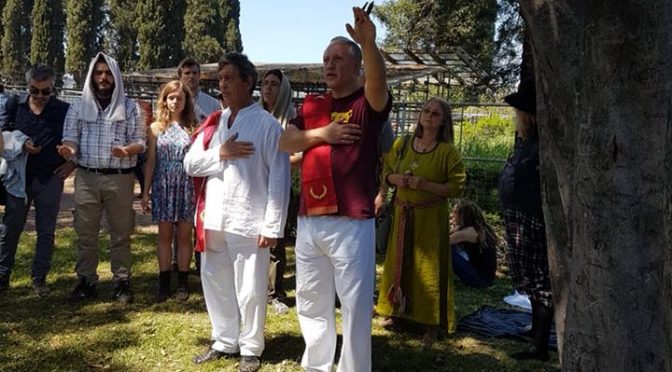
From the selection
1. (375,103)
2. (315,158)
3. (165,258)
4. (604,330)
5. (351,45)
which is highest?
(351,45)

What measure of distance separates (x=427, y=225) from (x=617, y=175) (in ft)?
8.40

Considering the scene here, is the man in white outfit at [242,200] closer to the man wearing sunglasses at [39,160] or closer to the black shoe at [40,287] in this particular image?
the man wearing sunglasses at [39,160]

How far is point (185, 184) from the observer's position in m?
5.00

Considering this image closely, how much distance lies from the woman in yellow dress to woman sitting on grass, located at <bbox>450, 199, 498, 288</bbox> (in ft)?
4.72

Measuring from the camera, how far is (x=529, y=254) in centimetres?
405

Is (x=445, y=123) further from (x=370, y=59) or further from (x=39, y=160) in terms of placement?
(x=39, y=160)

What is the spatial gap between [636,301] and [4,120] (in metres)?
4.89

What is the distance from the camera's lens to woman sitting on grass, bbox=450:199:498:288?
19.2ft

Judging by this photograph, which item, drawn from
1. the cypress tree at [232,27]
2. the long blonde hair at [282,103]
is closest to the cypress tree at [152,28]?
the cypress tree at [232,27]

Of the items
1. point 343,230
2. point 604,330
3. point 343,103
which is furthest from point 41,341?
point 604,330

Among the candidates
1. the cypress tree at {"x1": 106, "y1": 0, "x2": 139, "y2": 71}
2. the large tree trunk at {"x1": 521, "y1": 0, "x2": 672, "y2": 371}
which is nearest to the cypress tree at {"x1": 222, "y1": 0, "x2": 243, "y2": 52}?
the cypress tree at {"x1": 106, "y1": 0, "x2": 139, "y2": 71}

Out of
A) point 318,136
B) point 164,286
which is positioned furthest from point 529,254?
point 164,286

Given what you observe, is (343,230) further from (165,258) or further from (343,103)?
(165,258)

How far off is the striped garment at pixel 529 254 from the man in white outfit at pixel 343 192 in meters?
1.32
